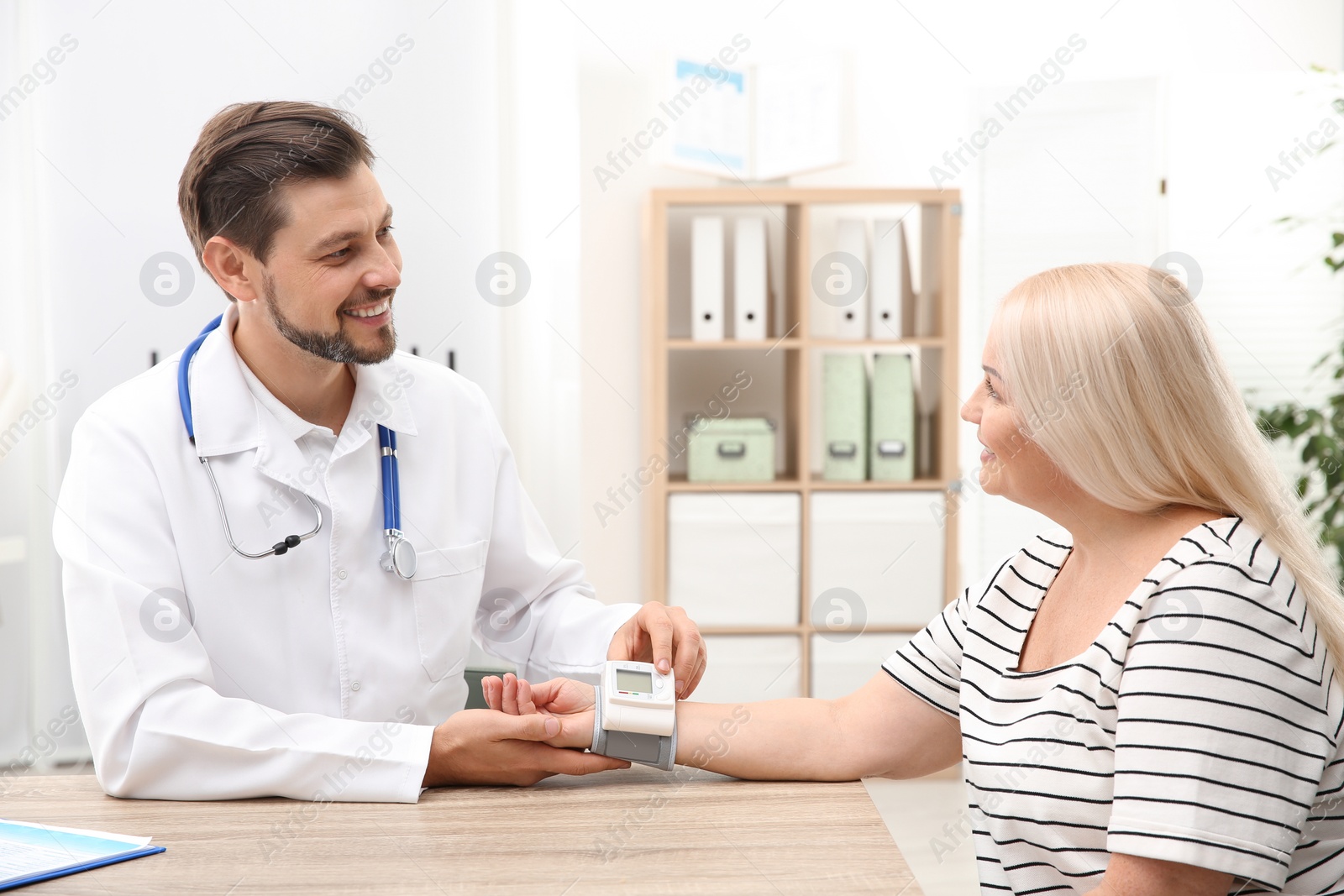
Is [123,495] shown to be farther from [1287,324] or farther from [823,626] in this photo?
[1287,324]

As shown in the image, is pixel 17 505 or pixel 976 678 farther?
pixel 17 505

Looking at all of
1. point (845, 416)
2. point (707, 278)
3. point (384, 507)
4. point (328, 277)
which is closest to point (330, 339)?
point (328, 277)

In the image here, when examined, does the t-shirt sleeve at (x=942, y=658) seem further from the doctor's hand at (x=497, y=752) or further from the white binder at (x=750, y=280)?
the white binder at (x=750, y=280)

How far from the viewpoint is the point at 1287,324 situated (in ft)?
11.9

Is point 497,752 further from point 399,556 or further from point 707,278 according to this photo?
point 707,278

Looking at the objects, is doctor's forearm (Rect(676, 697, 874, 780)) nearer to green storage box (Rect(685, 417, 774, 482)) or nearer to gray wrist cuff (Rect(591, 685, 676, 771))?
gray wrist cuff (Rect(591, 685, 676, 771))

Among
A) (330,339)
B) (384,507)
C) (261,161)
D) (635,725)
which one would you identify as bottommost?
(635,725)

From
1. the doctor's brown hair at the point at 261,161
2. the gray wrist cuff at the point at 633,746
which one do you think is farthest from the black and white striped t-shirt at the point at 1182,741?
the doctor's brown hair at the point at 261,161

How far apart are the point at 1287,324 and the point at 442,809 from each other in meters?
3.48

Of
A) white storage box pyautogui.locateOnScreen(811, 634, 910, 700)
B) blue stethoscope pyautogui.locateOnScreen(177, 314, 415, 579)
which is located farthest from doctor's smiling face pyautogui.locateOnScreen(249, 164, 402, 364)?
white storage box pyautogui.locateOnScreen(811, 634, 910, 700)

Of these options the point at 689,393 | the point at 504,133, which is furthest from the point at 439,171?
the point at 689,393

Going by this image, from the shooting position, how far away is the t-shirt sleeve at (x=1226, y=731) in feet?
3.08

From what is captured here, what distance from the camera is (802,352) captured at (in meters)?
3.56

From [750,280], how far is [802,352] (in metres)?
0.29
